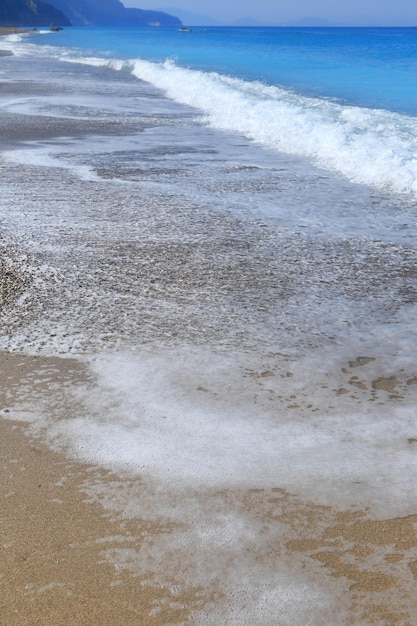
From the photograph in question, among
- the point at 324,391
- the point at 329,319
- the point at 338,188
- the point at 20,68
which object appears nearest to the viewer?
the point at 324,391

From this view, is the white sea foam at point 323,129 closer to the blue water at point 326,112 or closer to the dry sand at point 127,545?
the blue water at point 326,112

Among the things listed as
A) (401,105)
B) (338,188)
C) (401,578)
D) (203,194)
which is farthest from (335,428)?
(401,105)

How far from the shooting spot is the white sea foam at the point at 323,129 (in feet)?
32.5

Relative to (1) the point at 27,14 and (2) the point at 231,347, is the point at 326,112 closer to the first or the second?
(2) the point at 231,347

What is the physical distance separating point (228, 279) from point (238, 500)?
2.94 m

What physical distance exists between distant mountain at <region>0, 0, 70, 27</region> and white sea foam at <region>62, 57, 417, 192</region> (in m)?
148

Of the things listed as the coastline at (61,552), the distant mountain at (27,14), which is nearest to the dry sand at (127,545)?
the coastline at (61,552)

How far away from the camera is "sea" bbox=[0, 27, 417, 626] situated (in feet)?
9.48

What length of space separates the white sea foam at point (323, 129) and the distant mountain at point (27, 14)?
147626mm

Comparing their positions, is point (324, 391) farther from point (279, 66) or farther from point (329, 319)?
point (279, 66)

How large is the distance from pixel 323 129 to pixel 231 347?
8933mm

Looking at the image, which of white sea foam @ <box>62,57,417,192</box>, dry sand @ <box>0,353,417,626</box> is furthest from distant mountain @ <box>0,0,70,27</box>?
dry sand @ <box>0,353,417,626</box>

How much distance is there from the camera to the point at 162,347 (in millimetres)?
4590

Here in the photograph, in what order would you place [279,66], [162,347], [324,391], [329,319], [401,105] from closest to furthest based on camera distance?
[324,391], [162,347], [329,319], [401,105], [279,66]
